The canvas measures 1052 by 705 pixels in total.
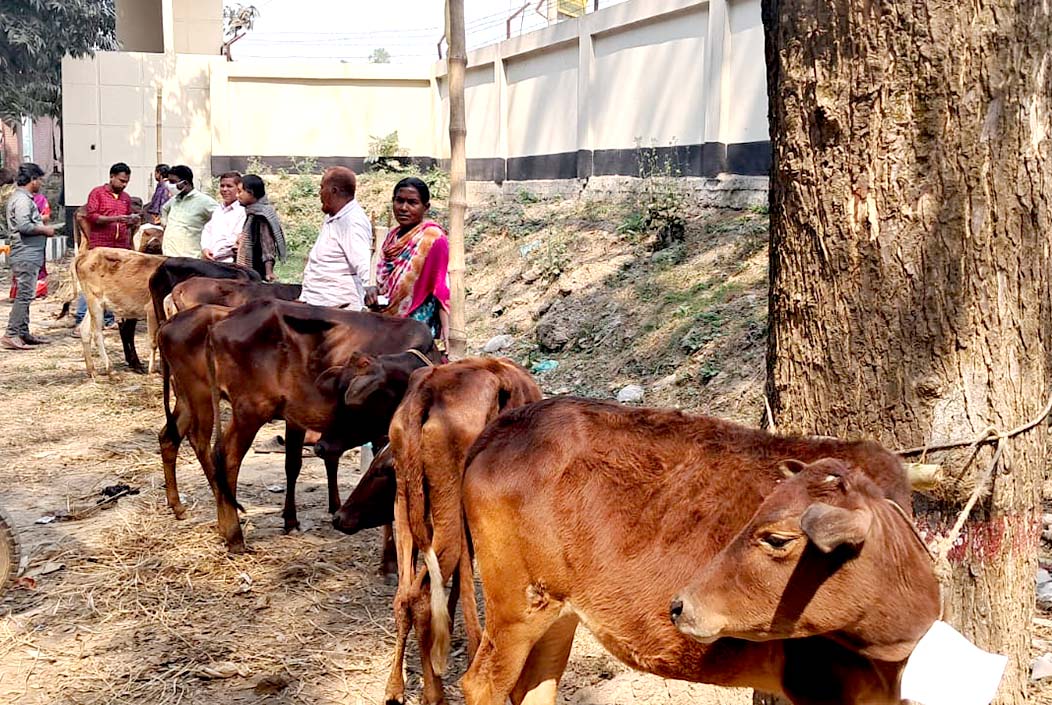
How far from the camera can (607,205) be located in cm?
1373

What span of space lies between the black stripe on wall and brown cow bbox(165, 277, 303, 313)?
3.95 m

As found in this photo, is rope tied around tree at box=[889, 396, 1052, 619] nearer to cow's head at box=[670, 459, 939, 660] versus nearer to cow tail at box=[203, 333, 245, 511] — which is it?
cow's head at box=[670, 459, 939, 660]

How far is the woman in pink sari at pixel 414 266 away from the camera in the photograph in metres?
6.50

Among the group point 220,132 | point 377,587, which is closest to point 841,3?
point 377,587

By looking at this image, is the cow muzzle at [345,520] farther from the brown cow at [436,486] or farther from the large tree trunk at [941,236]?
the large tree trunk at [941,236]

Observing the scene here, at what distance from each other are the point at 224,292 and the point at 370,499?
3.83m

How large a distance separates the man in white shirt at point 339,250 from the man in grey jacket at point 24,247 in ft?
23.9

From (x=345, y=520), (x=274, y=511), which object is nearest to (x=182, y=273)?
(x=274, y=511)

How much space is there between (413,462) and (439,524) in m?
0.28

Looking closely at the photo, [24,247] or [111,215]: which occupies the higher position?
[111,215]

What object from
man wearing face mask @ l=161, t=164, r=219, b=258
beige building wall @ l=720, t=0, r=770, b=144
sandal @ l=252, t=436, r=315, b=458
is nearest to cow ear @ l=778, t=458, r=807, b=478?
sandal @ l=252, t=436, r=315, b=458

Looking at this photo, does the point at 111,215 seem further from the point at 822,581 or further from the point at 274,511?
the point at 822,581

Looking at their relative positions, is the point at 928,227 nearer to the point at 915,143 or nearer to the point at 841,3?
the point at 915,143

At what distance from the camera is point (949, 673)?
95.7 inches
